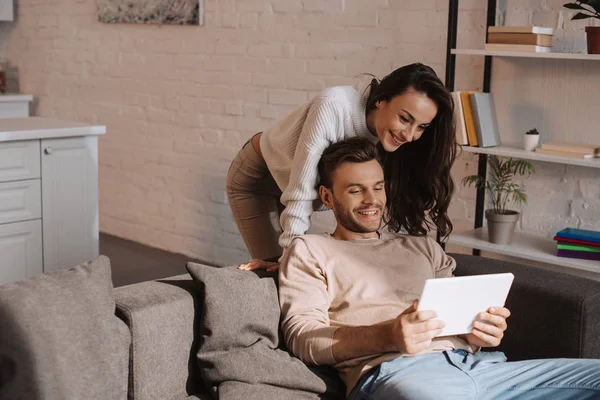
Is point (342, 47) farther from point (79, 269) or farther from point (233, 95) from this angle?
point (79, 269)

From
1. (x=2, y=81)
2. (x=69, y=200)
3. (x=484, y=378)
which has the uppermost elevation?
(x=2, y=81)

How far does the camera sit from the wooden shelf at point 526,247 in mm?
3029

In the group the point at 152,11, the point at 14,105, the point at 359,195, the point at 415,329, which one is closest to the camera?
the point at 415,329

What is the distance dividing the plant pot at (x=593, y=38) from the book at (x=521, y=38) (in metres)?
0.18

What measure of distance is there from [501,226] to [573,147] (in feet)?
1.35

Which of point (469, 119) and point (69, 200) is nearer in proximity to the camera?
point (469, 119)

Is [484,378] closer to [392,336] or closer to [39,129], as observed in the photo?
[392,336]

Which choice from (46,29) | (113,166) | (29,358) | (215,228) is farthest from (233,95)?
(29,358)

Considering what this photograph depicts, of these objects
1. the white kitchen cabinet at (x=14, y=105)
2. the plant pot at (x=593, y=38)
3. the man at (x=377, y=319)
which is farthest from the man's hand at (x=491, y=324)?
the white kitchen cabinet at (x=14, y=105)

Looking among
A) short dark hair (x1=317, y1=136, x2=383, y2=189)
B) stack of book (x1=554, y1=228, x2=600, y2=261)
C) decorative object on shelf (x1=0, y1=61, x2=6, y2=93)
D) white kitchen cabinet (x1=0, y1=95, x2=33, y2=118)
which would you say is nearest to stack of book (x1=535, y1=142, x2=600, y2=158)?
stack of book (x1=554, y1=228, x2=600, y2=261)

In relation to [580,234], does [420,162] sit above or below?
above

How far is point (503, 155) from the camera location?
3.21 metres

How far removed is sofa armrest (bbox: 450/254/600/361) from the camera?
2.27 meters

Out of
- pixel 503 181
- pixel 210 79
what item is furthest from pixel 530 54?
pixel 210 79
